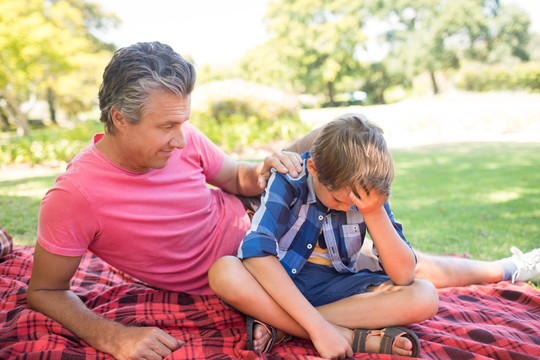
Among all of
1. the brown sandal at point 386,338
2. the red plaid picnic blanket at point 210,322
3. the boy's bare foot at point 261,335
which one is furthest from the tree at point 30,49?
the brown sandal at point 386,338

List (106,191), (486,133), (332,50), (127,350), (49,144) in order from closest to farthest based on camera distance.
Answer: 1. (127,350)
2. (106,191)
3. (49,144)
4. (486,133)
5. (332,50)

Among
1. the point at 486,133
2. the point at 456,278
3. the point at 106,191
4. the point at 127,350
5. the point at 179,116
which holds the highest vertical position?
the point at 179,116

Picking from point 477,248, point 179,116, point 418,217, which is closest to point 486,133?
point 418,217

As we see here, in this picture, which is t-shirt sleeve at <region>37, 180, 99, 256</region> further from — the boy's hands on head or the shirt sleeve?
the boy's hands on head

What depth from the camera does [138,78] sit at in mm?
1910

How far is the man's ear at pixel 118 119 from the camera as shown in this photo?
6.44 ft

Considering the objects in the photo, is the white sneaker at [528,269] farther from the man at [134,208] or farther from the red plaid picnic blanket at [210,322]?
the man at [134,208]

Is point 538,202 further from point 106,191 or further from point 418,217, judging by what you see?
point 106,191

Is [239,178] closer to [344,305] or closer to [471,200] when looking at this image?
[344,305]

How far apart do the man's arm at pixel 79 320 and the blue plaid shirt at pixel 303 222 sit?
674mm

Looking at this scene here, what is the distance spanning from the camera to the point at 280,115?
40.1ft

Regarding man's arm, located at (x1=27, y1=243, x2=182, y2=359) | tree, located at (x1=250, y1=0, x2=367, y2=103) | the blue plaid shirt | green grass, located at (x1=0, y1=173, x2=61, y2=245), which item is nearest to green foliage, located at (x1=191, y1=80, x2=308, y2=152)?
green grass, located at (x1=0, y1=173, x2=61, y2=245)

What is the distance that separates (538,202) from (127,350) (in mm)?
5512

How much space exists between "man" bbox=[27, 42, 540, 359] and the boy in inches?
10.0
